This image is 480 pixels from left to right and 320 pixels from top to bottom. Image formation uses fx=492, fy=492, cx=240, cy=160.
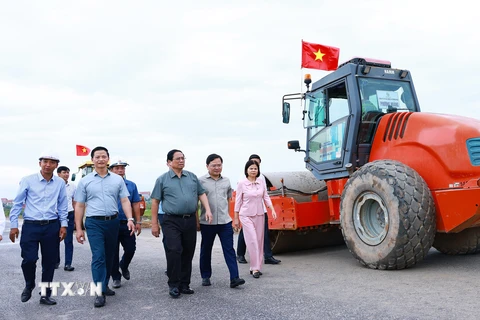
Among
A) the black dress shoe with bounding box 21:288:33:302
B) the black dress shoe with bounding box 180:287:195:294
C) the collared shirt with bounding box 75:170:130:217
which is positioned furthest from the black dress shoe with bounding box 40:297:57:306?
the black dress shoe with bounding box 180:287:195:294

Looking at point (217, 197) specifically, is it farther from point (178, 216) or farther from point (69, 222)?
point (69, 222)

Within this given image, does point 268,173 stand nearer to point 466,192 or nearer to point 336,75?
point 336,75

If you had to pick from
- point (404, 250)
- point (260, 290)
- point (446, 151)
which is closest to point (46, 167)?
point (260, 290)

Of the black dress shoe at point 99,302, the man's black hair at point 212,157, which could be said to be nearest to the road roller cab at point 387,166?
the man's black hair at point 212,157

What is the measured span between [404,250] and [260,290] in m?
1.96

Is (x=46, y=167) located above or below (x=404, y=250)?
above

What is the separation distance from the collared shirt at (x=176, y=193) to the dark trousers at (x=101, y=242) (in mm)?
610

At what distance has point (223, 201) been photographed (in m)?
6.36

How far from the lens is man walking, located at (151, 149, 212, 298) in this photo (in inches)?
228

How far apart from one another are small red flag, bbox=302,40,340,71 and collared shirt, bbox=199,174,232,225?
3947 millimetres

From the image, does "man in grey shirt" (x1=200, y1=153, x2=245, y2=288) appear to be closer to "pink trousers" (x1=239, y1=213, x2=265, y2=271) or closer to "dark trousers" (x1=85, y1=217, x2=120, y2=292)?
"pink trousers" (x1=239, y1=213, x2=265, y2=271)

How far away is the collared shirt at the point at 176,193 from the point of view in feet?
19.2

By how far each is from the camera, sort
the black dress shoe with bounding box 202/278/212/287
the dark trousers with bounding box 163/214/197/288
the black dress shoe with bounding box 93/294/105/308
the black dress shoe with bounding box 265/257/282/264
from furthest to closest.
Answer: the black dress shoe with bounding box 265/257/282/264 → the black dress shoe with bounding box 202/278/212/287 → the dark trousers with bounding box 163/214/197/288 → the black dress shoe with bounding box 93/294/105/308

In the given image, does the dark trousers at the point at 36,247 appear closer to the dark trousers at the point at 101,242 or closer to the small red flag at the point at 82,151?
the dark trousers at the point at 101,242
